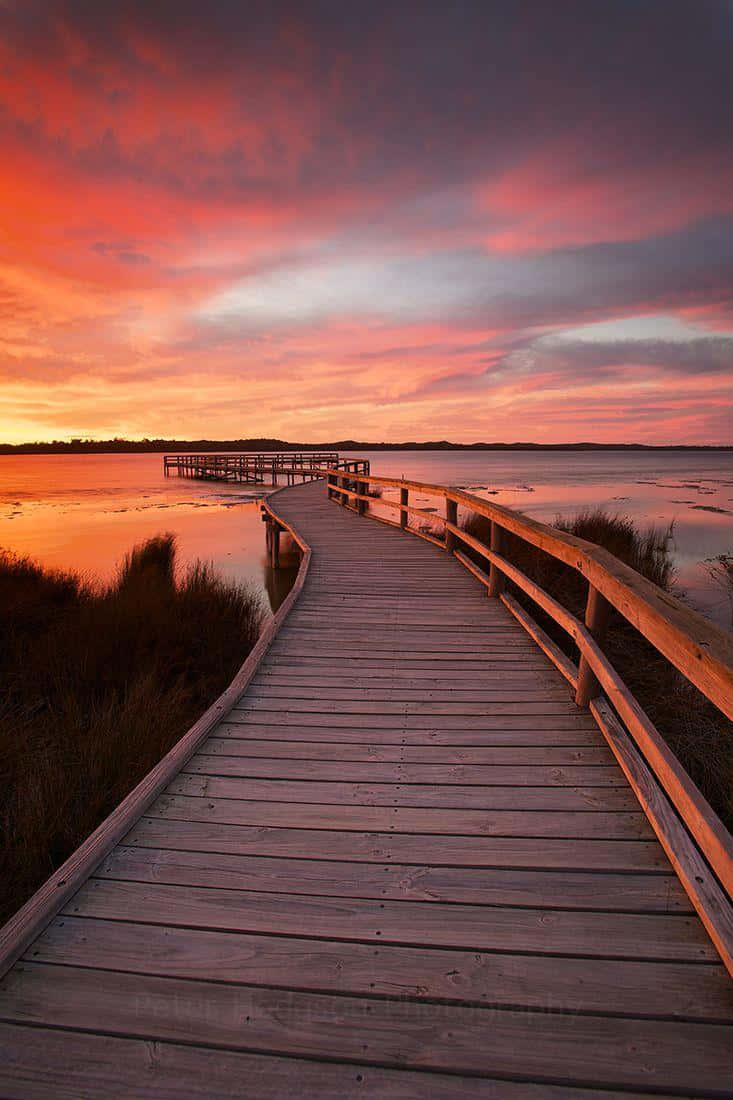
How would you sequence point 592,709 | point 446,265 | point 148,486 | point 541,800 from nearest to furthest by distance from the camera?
point 541,800
point 592,709
point 446,265
point 148,486

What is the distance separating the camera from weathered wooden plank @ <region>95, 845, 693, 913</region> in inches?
64.9

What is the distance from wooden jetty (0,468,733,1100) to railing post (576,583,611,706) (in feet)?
0.06

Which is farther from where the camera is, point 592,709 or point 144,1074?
point 592,709

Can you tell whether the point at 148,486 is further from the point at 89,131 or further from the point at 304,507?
the point at 89,131

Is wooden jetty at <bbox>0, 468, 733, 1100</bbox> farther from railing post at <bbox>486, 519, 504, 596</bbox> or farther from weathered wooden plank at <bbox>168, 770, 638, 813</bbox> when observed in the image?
railing post at <bbox>486, 519, 504, 596</bbox>

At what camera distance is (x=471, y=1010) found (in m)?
1.30

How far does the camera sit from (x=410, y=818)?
2.08 metres

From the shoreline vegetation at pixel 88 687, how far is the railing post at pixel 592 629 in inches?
108

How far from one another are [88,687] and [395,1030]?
13.9 feet

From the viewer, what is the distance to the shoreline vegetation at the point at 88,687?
259 cm

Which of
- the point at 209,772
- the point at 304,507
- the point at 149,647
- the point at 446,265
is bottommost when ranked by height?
the point at 149,647

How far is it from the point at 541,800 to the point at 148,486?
37818 millimetres

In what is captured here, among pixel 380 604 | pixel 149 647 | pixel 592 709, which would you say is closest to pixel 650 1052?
pixel 592 709

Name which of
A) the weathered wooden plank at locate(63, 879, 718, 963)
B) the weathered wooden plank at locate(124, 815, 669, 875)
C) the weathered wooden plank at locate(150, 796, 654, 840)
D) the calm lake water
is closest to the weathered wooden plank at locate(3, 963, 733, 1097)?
the weathered wooden plank at locate(63, 879, 718, 963)
